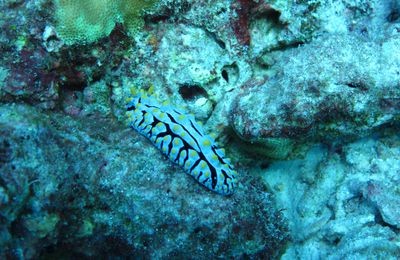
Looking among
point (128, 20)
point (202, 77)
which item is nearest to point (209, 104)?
point (202, 77)

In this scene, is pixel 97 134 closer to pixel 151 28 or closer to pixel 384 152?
pixel 151 28

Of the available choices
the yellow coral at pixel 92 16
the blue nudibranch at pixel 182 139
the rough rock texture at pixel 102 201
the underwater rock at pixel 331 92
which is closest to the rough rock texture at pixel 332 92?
the underwater rock at pixel 331 92

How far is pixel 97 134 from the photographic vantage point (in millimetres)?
3969

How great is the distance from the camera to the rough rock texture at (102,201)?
3002 millimetres

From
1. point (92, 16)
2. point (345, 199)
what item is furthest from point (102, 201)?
point (345, 199)

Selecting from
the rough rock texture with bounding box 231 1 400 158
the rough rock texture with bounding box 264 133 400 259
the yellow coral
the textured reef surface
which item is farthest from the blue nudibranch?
the rough rock texture with bounding box 264 133 400 259

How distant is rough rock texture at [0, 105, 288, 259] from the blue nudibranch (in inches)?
5.0

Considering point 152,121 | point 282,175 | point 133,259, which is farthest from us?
point 282,175

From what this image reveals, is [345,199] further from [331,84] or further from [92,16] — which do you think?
[92,16]

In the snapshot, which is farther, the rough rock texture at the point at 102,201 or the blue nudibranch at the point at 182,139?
the blue nudibranch at the point at 182,139

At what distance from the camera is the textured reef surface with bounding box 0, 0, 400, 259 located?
3443 millimetres

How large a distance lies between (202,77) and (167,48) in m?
0.66

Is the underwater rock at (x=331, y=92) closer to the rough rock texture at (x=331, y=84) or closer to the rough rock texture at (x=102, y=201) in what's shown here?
the rough rock texture at (x=331, y=84)

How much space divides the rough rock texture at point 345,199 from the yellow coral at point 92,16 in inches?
138
